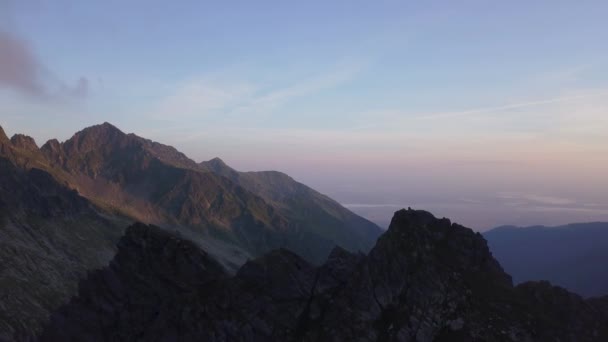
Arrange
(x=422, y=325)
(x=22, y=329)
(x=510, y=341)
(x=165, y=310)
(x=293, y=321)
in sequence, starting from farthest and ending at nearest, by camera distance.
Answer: (x=22, y=329) → (x=165, y=310) → (x=293, y=321) → (x=422, y=325) → (x=510, y=341)

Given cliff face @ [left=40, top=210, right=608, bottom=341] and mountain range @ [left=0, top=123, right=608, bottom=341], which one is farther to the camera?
mountain range @ [left=0, top=123, right=608, bottom=341]

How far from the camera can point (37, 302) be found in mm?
186625

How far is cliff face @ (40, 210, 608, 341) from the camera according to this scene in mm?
60906

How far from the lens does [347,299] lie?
221 feet

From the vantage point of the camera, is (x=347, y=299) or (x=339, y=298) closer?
(x=347, y=299)

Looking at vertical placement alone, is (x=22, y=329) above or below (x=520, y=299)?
below

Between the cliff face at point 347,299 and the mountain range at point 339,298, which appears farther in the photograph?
the mountain range at point 339,298

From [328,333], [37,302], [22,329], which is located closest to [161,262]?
[328,333]

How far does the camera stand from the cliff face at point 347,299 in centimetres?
6091

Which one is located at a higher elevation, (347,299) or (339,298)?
(347,299)

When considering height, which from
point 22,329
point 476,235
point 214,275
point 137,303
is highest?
point 476,235

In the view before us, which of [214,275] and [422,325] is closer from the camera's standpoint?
[422,325]

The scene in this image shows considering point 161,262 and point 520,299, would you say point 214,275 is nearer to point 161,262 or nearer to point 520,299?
point 161,262

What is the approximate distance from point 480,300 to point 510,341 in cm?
629
